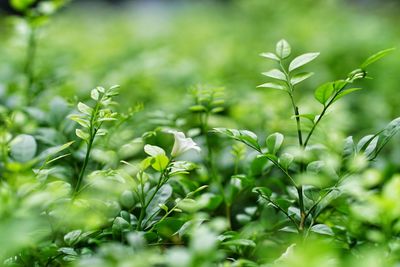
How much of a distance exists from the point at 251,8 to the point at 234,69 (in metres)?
1.24

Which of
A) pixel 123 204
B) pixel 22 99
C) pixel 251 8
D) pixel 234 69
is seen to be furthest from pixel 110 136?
pixel 251 8

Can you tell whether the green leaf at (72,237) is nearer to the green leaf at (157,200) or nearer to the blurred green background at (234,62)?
the green leaf at (157,200)

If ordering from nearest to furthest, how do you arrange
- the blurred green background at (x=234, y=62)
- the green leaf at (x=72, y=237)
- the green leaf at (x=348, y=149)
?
the green leaf at (x=72, y=237) → the green leaf at (x=348, y=149) → the blurred green background at (x=234, y=62)

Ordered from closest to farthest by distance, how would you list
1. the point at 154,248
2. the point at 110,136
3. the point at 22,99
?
the point at 154,248, the point at 110,136, the point at 22,99

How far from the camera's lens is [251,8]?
3811mm

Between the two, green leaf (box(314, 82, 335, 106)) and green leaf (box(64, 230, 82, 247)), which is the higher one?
green leaf (box(314, 82, 335, 106))

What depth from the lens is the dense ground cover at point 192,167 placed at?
0.80 meters

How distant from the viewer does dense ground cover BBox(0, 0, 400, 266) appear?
80 centimetres

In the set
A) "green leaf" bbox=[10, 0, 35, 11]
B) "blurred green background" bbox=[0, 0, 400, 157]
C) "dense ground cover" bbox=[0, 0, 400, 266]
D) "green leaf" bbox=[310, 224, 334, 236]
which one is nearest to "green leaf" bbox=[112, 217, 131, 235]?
"dense ground cover" bbox=[0, 0, 400, 266]

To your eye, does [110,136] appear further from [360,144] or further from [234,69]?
[234,69]

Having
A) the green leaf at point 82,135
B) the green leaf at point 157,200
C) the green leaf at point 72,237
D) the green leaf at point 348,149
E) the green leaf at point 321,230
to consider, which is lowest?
the green leaf at point 72,237

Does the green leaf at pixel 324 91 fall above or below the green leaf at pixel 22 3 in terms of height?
below

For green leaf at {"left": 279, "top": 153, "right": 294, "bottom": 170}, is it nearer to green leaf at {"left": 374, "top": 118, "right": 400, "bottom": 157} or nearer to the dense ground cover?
the dense ground cover

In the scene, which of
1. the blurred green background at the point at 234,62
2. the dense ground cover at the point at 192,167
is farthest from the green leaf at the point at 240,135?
the blurred green background at the point at 234,62
